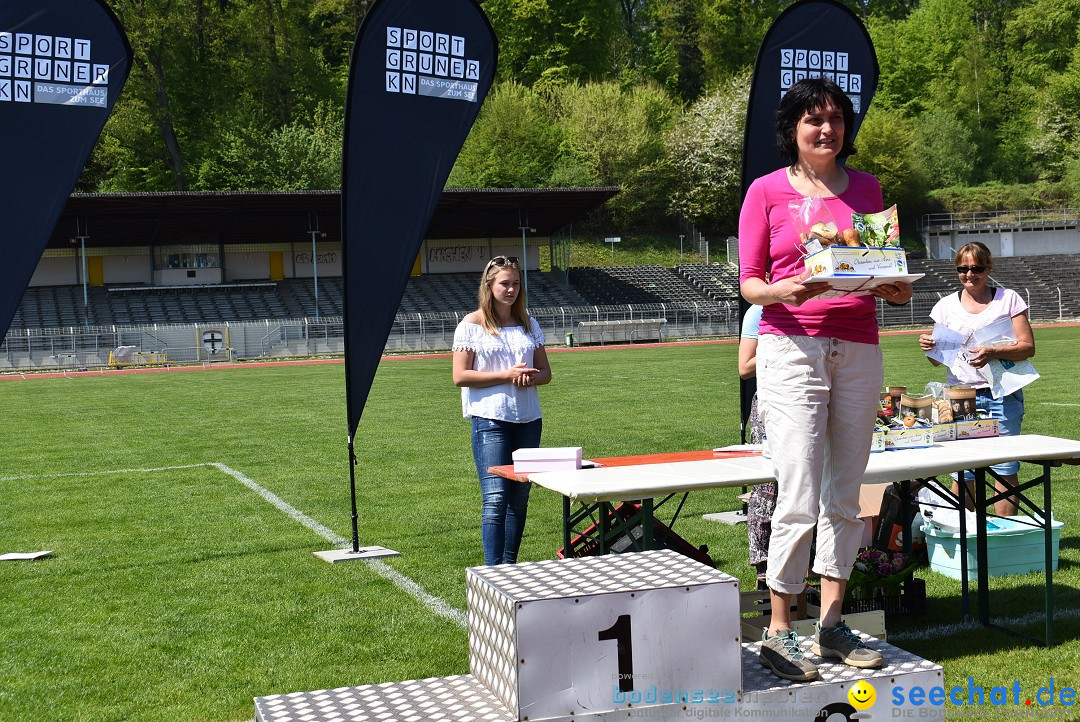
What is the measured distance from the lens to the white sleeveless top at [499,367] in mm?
6258

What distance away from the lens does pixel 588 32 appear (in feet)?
257

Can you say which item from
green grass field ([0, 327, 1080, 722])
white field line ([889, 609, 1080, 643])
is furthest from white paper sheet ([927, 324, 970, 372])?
white field line ([889, 609, 1080, 643])

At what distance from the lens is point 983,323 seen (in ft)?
23.5

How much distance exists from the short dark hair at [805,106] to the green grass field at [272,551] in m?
2.35

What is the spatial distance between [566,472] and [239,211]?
1788 inches

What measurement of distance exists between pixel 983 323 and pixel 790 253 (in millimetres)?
3605

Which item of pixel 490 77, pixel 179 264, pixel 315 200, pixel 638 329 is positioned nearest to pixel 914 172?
pixel 638 329

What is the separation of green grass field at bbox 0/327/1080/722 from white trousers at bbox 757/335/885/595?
3.67 ft

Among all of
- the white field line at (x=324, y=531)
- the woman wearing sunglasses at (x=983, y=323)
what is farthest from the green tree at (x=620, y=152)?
the woman wearing sunglasses at (x=983, y=323)

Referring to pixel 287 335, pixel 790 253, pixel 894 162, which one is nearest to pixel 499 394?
pixel 790 253

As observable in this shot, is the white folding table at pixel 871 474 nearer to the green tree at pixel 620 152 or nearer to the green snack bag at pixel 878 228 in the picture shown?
the green snack bag at pixel 878 228

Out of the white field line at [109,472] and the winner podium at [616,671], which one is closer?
the winner podium at [616,671]

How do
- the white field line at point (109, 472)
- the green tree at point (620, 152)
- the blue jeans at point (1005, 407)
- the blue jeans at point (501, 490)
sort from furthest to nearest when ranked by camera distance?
the green tree at point (620, 152)
the white field line at point (109, 472)
the blue jeans at point (1005, 407)
the blue jeans at point (501, 490)

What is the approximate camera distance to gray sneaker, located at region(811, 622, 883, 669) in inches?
156
